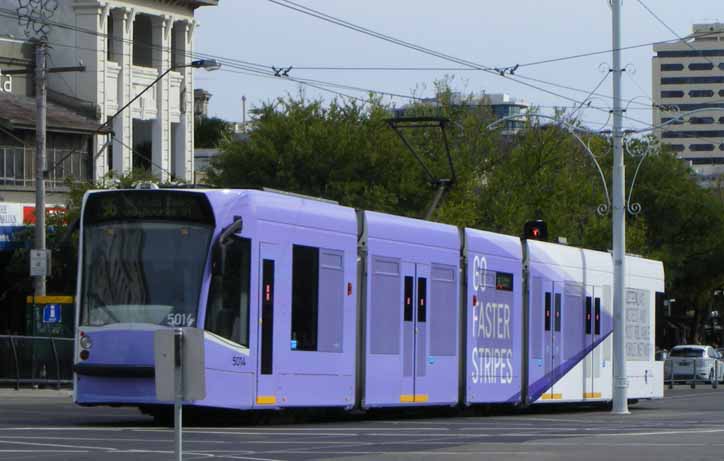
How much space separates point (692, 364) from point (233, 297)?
45.4m

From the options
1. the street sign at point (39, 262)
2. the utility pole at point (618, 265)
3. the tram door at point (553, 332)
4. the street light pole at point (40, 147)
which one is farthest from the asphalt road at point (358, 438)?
the street light pole at point (40, 147)

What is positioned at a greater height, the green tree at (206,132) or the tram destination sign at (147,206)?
the green tree at (206,132)

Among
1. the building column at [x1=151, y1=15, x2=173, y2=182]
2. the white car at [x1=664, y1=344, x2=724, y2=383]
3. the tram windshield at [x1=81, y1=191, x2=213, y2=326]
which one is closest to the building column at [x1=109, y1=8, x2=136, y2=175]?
the building column at [x1=151, y1=15, x2=173, y2=182]

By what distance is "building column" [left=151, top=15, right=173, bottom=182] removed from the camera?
2827 inches

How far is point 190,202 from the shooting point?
70.3ft

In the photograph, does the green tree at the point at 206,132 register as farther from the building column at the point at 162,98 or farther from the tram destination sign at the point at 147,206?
the tram destination sign at the point at 147,206

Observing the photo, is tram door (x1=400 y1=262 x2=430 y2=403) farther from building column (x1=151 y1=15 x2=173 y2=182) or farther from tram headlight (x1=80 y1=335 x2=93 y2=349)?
building column (x1=151 y1=15 x2=173 y2=182)

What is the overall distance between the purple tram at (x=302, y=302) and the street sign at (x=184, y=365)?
28.7ft

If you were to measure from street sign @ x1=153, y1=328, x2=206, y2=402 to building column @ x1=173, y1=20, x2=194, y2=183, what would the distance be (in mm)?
61740

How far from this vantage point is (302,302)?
23.0 meters

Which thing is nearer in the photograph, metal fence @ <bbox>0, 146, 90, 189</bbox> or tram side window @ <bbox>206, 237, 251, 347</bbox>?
tram side window @ <bbox>206, 237, 251, 347</bbox>

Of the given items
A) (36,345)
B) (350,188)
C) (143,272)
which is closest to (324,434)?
(143,272)

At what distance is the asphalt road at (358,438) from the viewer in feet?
56.6

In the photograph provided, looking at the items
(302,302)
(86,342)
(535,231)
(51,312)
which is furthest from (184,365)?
(51,312)
